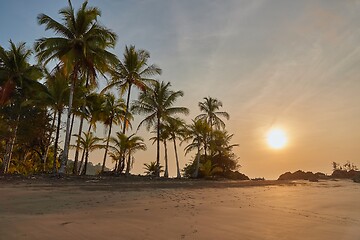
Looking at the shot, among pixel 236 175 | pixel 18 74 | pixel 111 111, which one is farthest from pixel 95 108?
pixel 236 175

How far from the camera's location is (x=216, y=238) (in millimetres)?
5098

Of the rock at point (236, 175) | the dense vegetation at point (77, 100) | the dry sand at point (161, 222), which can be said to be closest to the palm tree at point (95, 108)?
the dense vegetation at point (77, 100)

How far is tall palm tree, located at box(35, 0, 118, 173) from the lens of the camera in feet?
69.4

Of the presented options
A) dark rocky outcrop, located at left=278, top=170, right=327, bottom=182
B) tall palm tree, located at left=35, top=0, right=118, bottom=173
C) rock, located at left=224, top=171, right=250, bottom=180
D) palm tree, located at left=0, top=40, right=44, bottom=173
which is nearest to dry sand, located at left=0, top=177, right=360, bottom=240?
tall palm tree, located at left=35, top=0, right=118, bottom=173

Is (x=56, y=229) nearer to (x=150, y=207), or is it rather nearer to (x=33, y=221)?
(x=33, y=221)

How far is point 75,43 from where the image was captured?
21688mm

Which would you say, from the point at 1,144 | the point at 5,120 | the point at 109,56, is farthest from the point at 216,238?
the point at 1,144

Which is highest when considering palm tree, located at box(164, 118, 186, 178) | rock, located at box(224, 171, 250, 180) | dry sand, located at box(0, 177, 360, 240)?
palm tree, located at box(164, 118, 186, 178)

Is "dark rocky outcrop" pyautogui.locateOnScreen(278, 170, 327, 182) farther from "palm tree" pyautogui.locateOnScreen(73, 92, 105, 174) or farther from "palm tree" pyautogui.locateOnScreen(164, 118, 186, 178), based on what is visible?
"palm tree" pyautogui.locateOnScreen(73, 92, 105, 174)

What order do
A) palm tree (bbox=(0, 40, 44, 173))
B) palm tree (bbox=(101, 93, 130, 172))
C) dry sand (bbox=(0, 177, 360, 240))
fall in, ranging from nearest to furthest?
dry sand (bbox=(0, 177, 360, 240)) → palm tree (bbox=(0, 40, 44, 173)) → palm tree (bbox=(101, 93, 130, 172))

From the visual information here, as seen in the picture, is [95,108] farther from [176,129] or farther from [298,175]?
[298,175]

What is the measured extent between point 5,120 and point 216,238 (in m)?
25.5

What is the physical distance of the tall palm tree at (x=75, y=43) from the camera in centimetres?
2116

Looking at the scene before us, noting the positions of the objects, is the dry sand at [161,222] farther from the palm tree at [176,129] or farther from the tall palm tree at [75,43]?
the palm tree at [176,129]
